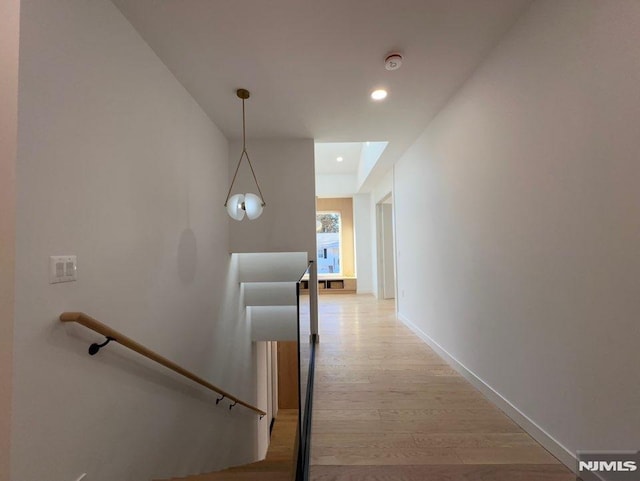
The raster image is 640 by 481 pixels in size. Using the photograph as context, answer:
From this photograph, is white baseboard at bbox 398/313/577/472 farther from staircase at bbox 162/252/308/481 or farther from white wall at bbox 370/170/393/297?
white wall at bbox 370/170/393/297

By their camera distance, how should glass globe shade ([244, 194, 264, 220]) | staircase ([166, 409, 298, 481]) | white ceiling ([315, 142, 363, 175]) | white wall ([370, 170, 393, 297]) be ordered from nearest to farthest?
1. staircase ([166, 409, 298, 481])
2. glass globe shade ([244, 194, 264, 220])
3. white ceiling ([315, 142, 363, 175])
4. white wall ([370, 170, 393, 297])

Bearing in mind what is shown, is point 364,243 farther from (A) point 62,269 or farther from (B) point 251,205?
(A) point 62,269

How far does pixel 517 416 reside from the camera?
1.99 m

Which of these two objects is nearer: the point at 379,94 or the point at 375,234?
the point at 379,94

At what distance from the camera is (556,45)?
62.3 inches

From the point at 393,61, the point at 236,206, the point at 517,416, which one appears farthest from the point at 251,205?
the point at 517,416

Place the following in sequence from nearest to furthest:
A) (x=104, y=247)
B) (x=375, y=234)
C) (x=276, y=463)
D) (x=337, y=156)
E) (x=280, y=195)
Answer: (x=104, y=247) < (x=276, y=463) < (x=280, y=195) < (x=337, y=156) < (x=375, y=234)

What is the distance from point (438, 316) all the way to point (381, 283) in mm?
3777

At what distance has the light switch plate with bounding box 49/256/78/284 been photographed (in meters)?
1.24

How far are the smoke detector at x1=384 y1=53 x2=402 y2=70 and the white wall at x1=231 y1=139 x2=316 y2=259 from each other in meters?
1.70

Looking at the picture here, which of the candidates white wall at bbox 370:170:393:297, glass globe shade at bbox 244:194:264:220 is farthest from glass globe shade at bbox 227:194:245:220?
white wall at bbox 370:170:393:297

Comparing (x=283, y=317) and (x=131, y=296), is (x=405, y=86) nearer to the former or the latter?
(x=131, y=296)

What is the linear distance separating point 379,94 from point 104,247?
8.17 ft

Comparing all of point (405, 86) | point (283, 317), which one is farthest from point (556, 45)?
point (283, 317)
